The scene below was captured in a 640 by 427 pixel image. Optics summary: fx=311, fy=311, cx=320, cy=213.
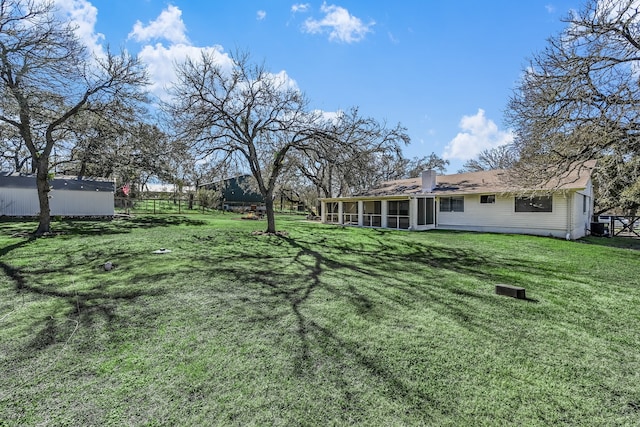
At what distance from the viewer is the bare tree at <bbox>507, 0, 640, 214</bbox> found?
7.49 metres

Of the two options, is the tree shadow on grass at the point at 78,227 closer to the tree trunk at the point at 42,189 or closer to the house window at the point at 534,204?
the tree trunk at the point at 42,189

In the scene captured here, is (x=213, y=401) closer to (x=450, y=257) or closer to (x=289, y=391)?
(x=289, y=391)

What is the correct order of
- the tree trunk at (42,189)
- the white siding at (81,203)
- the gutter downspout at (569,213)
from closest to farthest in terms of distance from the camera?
the tree trunk at (42,189)
the gutter downspout at (569,213)
the white siding at (81,203)

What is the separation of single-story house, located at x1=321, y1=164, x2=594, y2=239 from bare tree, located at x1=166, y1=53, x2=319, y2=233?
23.5 ft

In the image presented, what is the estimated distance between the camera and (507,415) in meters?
2.20

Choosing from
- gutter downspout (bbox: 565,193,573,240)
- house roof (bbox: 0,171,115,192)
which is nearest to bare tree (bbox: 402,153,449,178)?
gutter downspout (bbox: 565,193,573,240)

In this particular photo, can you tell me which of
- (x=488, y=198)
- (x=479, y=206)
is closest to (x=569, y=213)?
(x=488, y=198)

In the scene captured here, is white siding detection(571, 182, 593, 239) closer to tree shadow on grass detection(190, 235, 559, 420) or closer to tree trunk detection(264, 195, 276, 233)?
tree shadow on grass detection(190, 235, 559, 420)

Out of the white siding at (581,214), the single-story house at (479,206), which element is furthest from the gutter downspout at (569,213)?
the white siding at (581,214)

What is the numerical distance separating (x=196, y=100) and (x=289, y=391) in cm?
1182

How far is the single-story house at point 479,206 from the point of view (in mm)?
13734

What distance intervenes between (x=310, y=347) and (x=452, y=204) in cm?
1626

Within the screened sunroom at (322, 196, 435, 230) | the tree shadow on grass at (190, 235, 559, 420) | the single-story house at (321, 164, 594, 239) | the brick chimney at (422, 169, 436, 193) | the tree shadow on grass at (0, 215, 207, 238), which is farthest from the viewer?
the brick chimney at (422, 169, 436, 193)

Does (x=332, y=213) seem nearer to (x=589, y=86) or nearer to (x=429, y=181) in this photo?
(x=429, y=181)
